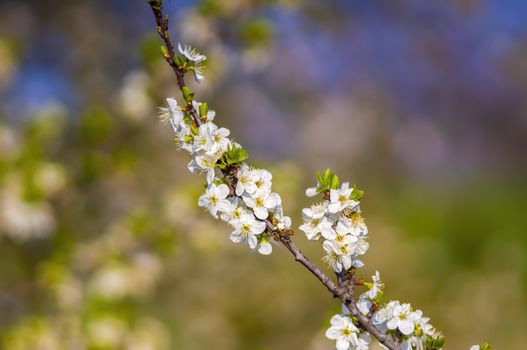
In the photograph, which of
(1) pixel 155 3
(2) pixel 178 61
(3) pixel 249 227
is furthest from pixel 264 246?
(1) pixel 155 3

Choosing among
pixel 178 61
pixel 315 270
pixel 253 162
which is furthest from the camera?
pixel 253 162

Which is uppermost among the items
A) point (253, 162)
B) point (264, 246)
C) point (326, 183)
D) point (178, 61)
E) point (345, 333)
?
point (253, 162)

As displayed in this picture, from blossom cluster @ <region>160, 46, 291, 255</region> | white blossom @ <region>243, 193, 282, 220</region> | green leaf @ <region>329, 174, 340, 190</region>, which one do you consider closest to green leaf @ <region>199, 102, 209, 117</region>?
blossom cluster @ <region>160, 46, 291, 255</region>

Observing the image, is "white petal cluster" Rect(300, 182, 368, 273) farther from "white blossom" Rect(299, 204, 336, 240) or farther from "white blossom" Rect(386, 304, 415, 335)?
"white blossom" Rect(386, 304, 415, 335)

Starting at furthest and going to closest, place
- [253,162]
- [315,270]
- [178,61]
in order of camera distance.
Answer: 1. [253,162]
2. [178,61]
3. [315,270]

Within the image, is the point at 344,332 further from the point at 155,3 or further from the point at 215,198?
the point at 155,3

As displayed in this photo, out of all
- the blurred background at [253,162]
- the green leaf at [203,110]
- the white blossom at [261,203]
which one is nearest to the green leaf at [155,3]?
the green leaf at [203,110]

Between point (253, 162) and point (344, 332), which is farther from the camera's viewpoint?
point (253, 162)
